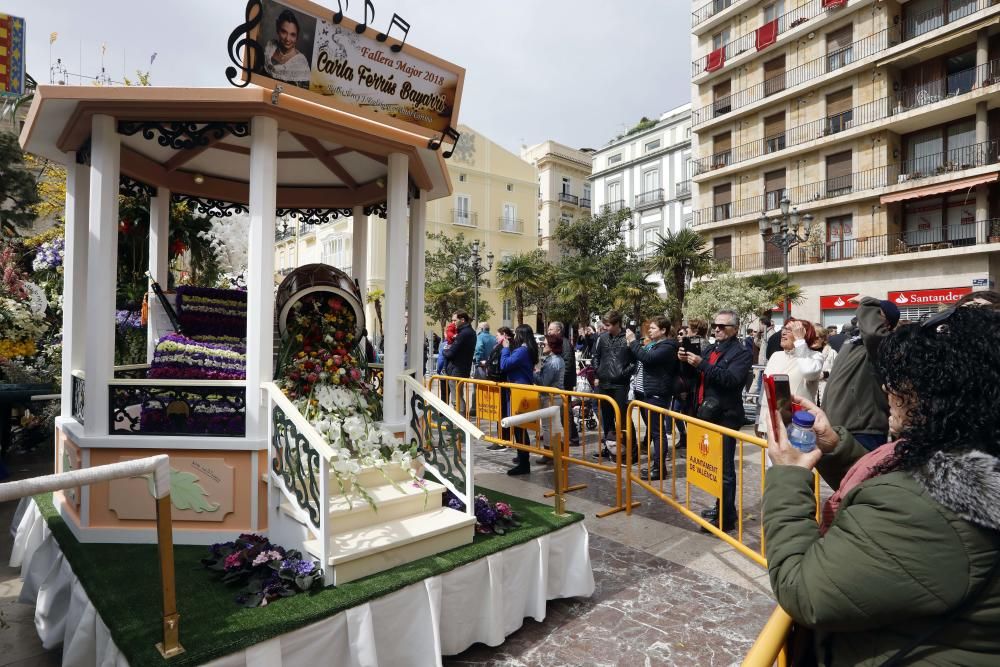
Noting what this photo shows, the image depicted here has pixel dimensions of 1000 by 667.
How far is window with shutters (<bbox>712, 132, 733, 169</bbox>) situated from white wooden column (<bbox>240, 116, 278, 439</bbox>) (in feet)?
105

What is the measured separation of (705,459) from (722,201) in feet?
99.9

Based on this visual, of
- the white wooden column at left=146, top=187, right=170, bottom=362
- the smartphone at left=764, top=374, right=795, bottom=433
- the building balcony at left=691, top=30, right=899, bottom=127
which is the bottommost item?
the smartphone at left=764, top=374, right=795, bottom=433

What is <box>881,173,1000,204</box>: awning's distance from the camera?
21312 mm

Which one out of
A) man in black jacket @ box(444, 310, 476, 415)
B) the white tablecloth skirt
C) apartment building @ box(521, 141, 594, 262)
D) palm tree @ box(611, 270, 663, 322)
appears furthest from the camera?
apartment building @ box(521, 141, 594, 262)

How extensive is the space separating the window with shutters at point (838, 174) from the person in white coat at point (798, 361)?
79.6 ft

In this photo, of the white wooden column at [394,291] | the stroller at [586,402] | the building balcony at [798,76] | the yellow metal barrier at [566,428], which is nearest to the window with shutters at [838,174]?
the building balcony at [798,76]

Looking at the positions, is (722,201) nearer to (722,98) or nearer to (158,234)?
(722,98)

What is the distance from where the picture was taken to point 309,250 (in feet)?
120

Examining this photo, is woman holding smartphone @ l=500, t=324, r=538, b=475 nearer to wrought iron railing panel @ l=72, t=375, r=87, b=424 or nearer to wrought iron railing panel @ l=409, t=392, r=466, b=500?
wrought iron railing panel @ l=409, t=392, r=466, b=500

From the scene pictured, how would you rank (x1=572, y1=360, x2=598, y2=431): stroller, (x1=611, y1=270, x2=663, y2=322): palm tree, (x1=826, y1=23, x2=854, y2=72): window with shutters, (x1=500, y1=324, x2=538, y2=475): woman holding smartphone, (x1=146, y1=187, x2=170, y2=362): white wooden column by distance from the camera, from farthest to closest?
(x1=611, y1=270, x2=663, y2=322): palm tree, (x1=826, y1=23, x2=854, y2=72): window with shutters, (x1=572, y1=360, x2=598, y2=431): stroller, (x1=500, y1=324, x2=538, y2=475): woman holding smartphone, (x1=146, y1=187, x2=170, y2=362): white wooden column

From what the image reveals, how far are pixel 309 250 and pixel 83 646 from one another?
36.1 m

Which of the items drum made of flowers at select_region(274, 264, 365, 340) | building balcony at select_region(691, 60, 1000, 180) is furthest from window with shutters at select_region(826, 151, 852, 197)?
drum made of flowers at select_region(274, 264, 365, 340)

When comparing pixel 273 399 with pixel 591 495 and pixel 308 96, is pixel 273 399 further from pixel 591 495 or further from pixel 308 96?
pixel 591 495

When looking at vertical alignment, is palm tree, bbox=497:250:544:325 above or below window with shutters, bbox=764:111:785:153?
below
